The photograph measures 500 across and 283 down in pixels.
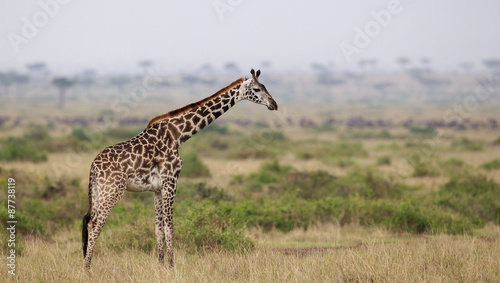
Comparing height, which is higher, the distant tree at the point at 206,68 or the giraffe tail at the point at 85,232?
the distant tree at the point at 206,68

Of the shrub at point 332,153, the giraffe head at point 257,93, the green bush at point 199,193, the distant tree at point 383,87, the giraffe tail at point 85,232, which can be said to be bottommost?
the giraffe tail at point 85,232

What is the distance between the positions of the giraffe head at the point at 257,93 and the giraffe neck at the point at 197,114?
0.09 m

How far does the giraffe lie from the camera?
7336 mm

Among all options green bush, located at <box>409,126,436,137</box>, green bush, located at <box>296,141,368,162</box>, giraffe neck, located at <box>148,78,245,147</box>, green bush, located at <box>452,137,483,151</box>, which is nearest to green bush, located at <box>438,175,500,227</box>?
giraffe neck, located at <box>148,78,245,147</box>

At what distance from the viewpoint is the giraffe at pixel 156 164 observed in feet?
24.1

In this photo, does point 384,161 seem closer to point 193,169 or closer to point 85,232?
point 193,169

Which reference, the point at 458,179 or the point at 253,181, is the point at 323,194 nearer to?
the point at 253,181

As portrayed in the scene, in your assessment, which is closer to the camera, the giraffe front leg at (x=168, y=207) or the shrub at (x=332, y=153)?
the giraffe front leg at (x=168, y=207)

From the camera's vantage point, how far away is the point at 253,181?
17.8 m

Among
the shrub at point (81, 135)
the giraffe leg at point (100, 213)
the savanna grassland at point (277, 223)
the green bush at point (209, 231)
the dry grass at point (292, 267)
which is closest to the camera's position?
the dry grass at point (292, 267)

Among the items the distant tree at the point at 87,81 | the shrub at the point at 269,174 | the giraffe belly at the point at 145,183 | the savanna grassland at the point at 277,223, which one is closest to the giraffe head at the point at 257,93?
the giraffe belly at the point at 145,183

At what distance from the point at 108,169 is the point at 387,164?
62.0 feet

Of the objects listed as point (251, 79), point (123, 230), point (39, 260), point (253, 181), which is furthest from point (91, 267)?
point (253, 181)

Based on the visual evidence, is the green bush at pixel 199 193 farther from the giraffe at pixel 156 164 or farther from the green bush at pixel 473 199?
the green bush at pixel 473 199
